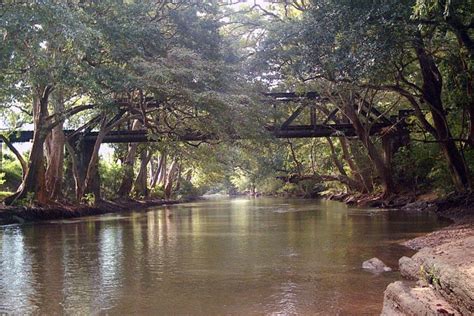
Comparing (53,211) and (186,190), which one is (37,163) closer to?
(53,211)

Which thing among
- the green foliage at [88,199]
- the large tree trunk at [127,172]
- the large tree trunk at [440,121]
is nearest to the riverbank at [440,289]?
the large tree trunk at [440,121]

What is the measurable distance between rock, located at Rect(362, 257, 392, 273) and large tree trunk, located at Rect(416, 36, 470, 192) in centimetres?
1018

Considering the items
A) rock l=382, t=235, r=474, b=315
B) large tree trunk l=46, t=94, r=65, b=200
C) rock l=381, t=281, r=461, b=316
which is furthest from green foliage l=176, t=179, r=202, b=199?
rock l=381, t=281, r=461, b=316

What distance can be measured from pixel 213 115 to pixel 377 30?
25.9ft

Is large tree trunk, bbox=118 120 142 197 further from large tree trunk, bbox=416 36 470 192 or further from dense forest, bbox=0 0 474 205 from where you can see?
large tree trunk, bbox=416 36 470 192

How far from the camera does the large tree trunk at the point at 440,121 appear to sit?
1706 cm

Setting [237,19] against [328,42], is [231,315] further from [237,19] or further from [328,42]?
[237,19]

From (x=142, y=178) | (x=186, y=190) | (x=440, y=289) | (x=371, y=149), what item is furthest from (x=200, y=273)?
(x=186, y=190)

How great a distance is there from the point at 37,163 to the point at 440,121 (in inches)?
609

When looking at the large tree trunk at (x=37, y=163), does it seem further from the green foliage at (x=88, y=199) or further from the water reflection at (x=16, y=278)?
the water reflection at (x=16, y=278)

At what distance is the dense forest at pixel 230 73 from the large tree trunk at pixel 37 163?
0.18ft

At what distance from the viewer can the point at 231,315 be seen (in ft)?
18.0

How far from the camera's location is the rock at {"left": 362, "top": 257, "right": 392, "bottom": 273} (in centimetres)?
770

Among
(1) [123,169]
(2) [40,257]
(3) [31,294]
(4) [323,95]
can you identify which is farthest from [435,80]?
(1) [123,169]
